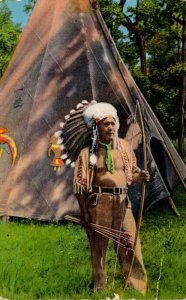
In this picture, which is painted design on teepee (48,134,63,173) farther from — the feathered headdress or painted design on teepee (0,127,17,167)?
painted design on teepee (0,127,17,167)

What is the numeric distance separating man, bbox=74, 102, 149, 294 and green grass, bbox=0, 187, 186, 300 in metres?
0.32

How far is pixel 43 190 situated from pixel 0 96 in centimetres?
145

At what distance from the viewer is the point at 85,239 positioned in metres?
8.88

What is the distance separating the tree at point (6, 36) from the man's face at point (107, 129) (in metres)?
2.45

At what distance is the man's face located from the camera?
812 centimetres

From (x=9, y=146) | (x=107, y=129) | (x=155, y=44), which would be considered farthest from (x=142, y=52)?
(x=107, y=129)

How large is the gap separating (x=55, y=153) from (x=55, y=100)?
2.63 ft

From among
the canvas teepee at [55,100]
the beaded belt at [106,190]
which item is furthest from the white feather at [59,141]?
the beaded belt at [106,190]

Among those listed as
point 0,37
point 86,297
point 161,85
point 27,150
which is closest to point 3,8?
point 0,37

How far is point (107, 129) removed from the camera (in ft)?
26.6

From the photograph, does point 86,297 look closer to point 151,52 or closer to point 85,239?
point 85,239

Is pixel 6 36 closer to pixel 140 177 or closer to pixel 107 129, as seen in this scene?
pixel 107 129

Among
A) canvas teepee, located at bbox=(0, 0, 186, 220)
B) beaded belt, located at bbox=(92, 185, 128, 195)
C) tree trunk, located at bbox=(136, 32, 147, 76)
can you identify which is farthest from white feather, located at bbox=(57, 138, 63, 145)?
tree trunk, located at bbox=(136, 32, 147, 76)

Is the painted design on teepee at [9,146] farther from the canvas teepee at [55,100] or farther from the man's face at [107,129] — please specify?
the man's face at [107,129]
